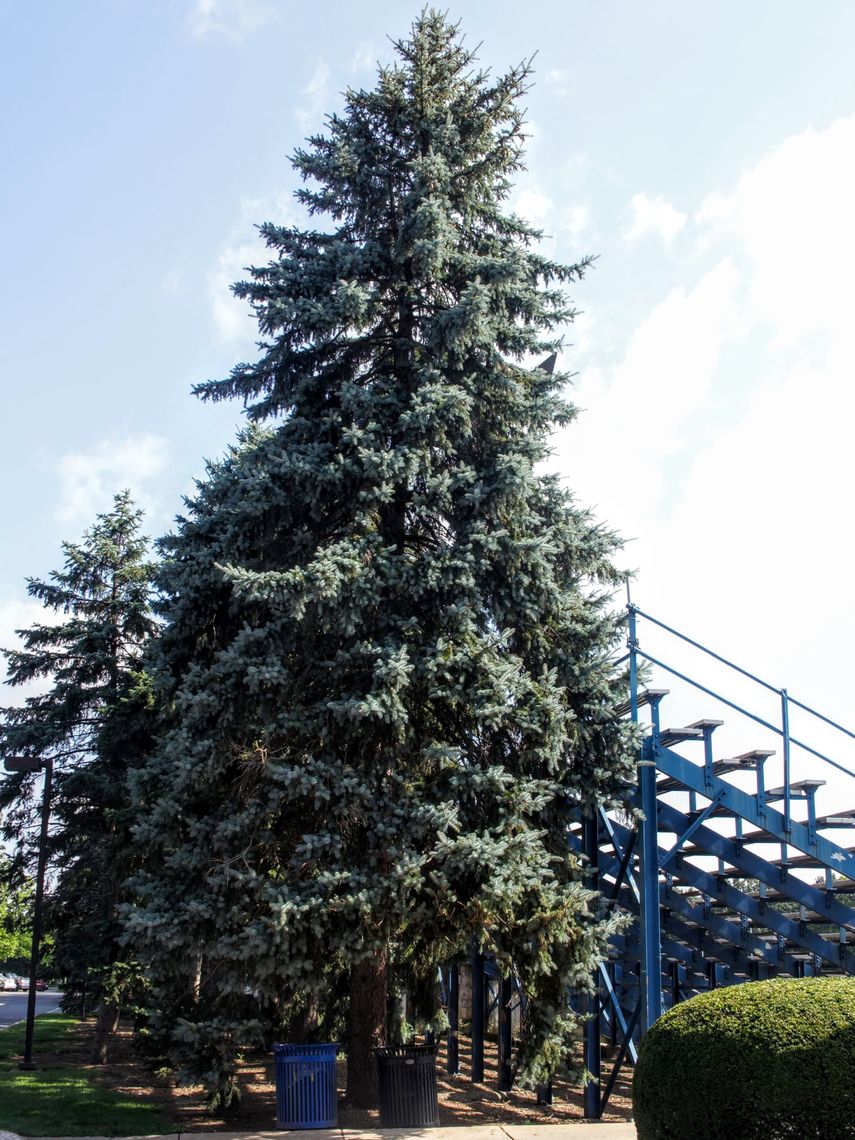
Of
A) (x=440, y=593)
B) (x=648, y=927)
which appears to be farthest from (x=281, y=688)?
(x=648, y=927)

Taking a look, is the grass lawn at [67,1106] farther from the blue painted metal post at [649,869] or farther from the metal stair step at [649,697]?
the metal stair step at [649,697]

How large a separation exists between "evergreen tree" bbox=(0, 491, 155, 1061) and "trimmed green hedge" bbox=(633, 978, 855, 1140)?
385 inches

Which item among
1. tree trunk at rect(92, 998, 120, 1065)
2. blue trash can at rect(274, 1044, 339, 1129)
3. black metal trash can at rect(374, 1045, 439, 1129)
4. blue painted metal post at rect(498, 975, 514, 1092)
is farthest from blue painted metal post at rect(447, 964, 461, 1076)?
tree trunk at rect(92, 998, 120, 1065)

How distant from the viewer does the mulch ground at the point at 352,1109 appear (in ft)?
35.6

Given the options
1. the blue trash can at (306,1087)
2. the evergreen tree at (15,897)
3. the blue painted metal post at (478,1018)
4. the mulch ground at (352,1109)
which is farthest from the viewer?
the evergreen tree at (15,897)

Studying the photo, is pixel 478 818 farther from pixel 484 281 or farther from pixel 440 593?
pixel 484 281

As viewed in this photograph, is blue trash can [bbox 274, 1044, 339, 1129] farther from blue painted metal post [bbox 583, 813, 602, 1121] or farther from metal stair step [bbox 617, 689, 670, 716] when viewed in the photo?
metal stair step [bbox 617, 689, 670, 716]

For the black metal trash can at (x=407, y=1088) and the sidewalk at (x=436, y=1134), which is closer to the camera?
the sidewalk at (x=436, y=1134)

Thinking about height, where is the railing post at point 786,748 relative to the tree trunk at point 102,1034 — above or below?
above

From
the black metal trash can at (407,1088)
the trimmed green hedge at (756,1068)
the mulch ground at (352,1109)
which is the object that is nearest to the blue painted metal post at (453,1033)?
the mulch ground at (352,1109)

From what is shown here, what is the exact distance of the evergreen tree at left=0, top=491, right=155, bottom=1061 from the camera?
1620cm

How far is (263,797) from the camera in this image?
10711 millimetres

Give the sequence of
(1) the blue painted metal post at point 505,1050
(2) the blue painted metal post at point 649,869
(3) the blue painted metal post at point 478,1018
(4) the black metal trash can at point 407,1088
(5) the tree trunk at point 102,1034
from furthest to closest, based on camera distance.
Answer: (5) the tree trunk at point 102,1034 < (3) the blue painted metal post at point 478,1018 < (1) the blue painted metal post at point 505,1050 < (2) the blue painted metal post at point 649,869 < (4) the black metal trash can at point 407,1088

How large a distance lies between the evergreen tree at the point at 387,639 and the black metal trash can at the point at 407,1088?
3.00ft
